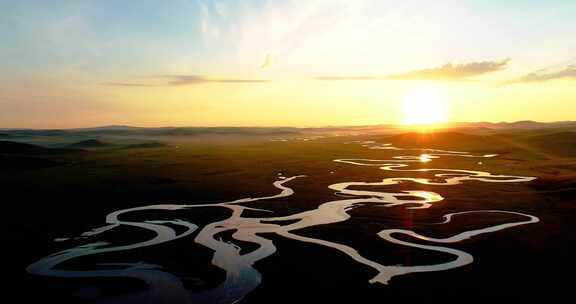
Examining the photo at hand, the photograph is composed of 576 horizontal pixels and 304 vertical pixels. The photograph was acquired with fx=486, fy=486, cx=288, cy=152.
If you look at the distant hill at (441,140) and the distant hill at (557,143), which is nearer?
the distant hill at (557,143)

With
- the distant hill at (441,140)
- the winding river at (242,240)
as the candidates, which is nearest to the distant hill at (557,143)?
the distant hill at (441,140)

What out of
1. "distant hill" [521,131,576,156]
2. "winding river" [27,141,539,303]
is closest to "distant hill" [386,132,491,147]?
"distant hill" [521,131,576,156]

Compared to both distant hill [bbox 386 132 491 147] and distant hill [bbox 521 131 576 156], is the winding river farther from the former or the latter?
distant hill [bbox 386 132 491 147]

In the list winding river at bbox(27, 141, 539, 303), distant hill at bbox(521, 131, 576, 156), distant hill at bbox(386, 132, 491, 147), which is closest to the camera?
winding river at bbox(27, 141, 539, 303)

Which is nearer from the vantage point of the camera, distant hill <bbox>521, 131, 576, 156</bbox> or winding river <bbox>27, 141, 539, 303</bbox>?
winding river <bbox>27, 141, 539, 303</bbox>

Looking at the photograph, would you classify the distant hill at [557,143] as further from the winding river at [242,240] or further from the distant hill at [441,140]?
the winding river at [242,240]

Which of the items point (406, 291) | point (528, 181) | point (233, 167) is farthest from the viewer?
point (233, 167)

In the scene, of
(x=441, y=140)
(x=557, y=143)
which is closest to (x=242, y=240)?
(x=557, y=143)

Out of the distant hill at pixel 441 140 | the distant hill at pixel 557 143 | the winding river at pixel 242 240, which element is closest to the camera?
the winding river at pixel 242 240

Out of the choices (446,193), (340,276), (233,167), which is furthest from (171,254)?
(233,167)

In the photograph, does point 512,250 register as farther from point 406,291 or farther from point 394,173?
point 394,173

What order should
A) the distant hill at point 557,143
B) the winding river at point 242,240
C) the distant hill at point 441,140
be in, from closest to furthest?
the winding river at point 242,240 → the distant hill at point 557,143 → the distant hill at point 441,140
